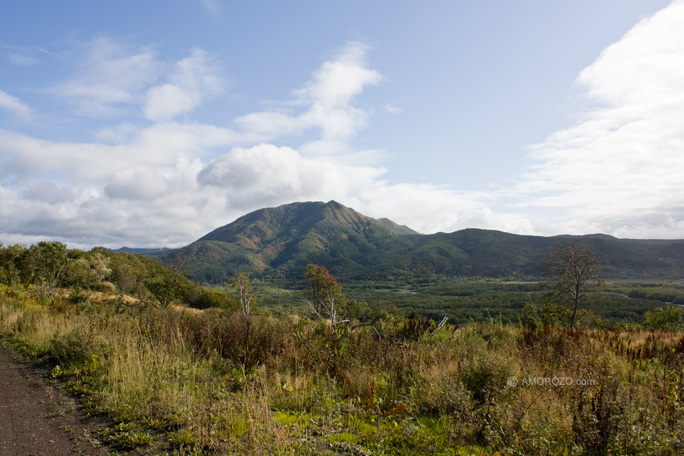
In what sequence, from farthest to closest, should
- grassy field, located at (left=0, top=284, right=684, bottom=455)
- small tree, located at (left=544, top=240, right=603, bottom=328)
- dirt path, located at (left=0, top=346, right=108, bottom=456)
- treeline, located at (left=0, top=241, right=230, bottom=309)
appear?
small tree, located at (left=544, top=240, right=603, bottom=328), treeline, located at (left=0, top=241, right=230, bottom=309), grassy field, located at (left=0, top=284, right=684, bottom=455), dirt path, located at (left=0, top=346, right=108, bottom=456)

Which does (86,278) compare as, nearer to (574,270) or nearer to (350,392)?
(350,392)

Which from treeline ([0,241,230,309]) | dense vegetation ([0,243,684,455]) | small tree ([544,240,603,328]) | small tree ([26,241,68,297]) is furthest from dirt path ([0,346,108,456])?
small tree ([26,241,68,297])

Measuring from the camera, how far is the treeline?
2109 centimetres

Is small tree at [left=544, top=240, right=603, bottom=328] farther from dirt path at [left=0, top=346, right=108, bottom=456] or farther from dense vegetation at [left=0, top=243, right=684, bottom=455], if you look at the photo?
dirt path at [left=0, top=346, right=108, bottom=456]

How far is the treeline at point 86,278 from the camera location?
2109cm

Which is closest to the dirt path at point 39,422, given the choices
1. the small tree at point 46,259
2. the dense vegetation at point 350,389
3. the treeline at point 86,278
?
the dense vegetation at point 350,389

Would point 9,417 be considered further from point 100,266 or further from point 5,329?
point 100,266

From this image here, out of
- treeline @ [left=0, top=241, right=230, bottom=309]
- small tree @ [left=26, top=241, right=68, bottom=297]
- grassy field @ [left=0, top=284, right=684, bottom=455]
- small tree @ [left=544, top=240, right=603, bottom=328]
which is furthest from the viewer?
small tree @ [left=26, top=241, right=68, bottom=297]

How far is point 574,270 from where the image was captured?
77.6 ft

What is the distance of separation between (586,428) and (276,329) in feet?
20.6

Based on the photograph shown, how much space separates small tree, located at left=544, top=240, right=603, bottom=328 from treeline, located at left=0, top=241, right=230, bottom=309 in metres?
25.9

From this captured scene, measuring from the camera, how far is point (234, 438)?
13.5 feet

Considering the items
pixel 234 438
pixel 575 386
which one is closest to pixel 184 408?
pixel 234 438

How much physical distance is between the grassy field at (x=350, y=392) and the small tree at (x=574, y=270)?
16064 mm
